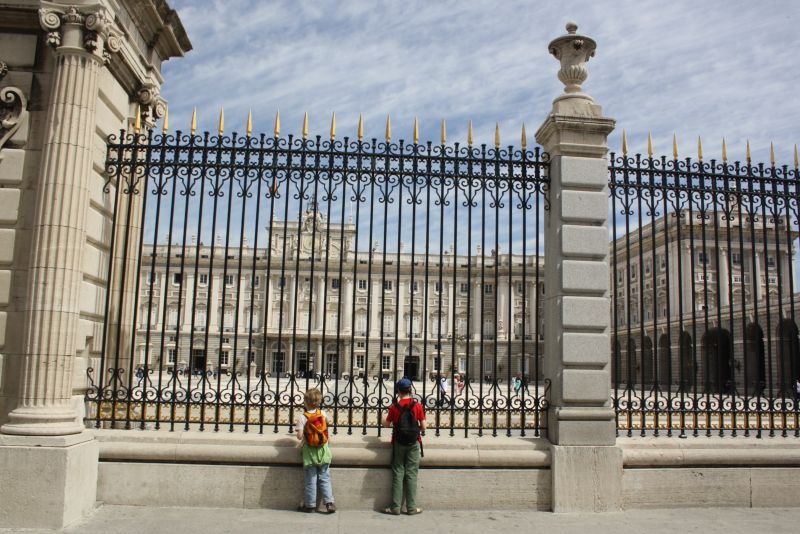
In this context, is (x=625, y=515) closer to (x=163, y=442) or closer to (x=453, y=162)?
(x=453, y=162)

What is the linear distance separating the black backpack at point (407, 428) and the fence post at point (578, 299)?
1.72m

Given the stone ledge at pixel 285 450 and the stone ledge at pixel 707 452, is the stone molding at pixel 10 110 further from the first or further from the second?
the stone ledge at pixel 707 452

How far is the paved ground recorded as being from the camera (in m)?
6.96

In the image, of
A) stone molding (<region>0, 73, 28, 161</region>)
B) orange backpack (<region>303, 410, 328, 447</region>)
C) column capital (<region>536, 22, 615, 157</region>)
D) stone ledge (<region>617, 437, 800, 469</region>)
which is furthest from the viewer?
column capital (<region>536, 22, 615, 157</region>)

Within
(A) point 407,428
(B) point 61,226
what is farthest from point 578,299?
(B) point 61,226

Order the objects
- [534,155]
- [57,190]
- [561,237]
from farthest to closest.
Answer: [534,155], [561,237], [57,190]

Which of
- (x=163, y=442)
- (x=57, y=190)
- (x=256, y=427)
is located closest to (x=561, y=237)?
(x=256, y=427)

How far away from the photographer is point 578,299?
8219 mm

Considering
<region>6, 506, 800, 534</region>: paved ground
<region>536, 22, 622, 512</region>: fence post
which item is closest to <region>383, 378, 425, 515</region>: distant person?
<region>6, 506, 800, 534</region>: paved ground

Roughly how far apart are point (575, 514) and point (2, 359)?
6.67 meters

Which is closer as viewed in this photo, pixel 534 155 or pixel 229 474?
pixel 229 474

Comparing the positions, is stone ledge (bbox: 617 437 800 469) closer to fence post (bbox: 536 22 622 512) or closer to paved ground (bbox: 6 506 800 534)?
fence post (bbox: 536 22 622 512)

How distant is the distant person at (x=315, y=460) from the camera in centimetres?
748

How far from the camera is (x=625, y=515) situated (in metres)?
7.89
